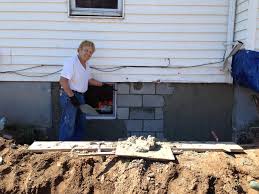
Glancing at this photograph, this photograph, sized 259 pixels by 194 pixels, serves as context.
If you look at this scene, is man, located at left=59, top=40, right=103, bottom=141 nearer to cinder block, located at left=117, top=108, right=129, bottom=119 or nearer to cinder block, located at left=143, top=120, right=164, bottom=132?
cinder block, located at left=117, top=108, right=129, bottom=119

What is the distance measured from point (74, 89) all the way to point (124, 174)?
1.99m

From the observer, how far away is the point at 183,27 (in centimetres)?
647

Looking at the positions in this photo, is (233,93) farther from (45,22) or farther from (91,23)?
(45,22)

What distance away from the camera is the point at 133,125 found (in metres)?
6.84

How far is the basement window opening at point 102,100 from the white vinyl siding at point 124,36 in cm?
39

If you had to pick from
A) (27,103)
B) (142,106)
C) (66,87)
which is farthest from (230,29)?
(27,103)

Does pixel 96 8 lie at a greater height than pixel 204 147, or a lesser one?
greater

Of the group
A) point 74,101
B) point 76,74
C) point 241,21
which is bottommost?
point 74,101

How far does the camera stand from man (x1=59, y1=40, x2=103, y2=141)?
589 cm

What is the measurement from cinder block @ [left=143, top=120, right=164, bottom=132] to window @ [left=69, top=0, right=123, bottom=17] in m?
1.91

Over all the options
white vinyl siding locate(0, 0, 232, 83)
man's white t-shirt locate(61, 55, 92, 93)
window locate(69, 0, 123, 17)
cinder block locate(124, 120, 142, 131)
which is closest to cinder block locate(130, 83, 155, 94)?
white vinyl siding locate(0, 0, 232, 83)

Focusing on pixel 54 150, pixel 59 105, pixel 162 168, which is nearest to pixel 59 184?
pixel 54 150

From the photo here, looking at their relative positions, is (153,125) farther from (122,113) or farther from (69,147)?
(69,147)

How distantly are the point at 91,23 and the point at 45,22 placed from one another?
750 mm
